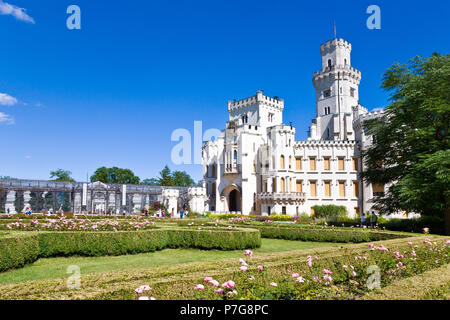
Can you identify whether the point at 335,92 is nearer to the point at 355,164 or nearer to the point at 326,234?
the point at 355,164

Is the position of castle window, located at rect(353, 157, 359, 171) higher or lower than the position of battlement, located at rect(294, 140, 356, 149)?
lower

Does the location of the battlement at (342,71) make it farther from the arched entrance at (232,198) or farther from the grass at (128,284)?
the grass at (128,284)

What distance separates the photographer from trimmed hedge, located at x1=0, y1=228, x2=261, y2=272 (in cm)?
1100

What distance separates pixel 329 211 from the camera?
4166 centimetres

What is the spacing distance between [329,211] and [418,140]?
70.8ft

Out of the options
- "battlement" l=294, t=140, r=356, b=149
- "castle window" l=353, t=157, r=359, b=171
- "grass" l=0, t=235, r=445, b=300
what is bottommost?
"grass" l=0, t=235, r=445, b=300

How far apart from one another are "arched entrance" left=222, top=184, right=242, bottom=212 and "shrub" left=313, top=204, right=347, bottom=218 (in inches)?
457

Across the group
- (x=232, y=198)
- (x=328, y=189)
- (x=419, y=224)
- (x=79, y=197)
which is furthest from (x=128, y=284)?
(x=79, y=197)

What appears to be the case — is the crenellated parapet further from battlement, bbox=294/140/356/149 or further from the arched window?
battlement, bbox=294/140/356/149

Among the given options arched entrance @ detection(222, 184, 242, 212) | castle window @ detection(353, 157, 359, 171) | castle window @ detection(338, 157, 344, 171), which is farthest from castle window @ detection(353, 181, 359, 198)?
A: arched entrance @ detection(222, 184, 242, 212)

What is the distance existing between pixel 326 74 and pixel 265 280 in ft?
162

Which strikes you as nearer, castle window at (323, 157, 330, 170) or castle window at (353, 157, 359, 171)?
castle window at (353, 157, 359, 171)
